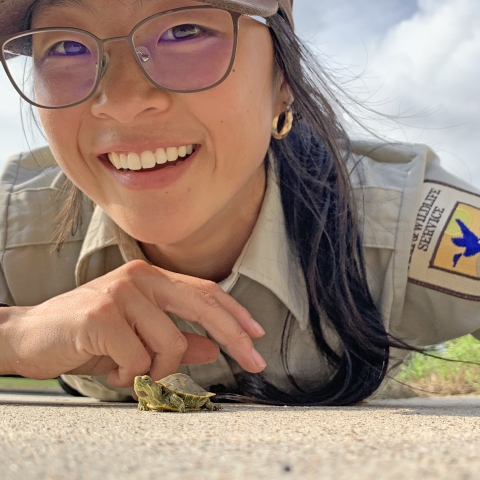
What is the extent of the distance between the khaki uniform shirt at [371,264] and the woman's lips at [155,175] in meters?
0.44

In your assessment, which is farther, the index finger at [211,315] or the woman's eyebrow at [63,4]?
the index finger at [211,315]

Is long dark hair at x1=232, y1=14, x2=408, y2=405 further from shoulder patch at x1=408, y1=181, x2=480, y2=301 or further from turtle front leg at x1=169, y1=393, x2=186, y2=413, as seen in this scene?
turtle front leg at x1=169, y1=393, x2=186, y2=413

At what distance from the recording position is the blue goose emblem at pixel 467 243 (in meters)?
2.20

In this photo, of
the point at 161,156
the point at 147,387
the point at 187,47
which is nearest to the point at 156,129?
the point at 161,156

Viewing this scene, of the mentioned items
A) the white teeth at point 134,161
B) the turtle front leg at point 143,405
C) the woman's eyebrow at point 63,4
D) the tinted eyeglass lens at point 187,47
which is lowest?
the turtle front leg at point 143,405

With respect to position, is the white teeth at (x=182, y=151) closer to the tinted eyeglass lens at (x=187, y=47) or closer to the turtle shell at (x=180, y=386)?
the tinted eyeglass lens at (x=187, y=47)

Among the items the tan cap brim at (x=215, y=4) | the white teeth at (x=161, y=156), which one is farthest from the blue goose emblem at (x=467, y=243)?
the white teeth at (x=161, y=156)

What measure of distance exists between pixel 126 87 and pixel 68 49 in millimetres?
255

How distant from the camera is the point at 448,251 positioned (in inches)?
86.5

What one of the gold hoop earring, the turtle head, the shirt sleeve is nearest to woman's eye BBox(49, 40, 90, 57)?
the gold hoop earring

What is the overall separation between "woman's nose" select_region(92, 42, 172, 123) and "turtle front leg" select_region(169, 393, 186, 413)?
791mm

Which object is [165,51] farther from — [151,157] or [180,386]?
[180,386]

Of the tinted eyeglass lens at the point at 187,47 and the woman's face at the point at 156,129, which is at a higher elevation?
the tinted eyeglass lens at the point at 187,47

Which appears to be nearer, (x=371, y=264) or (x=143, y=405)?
(x=143, y=405)
